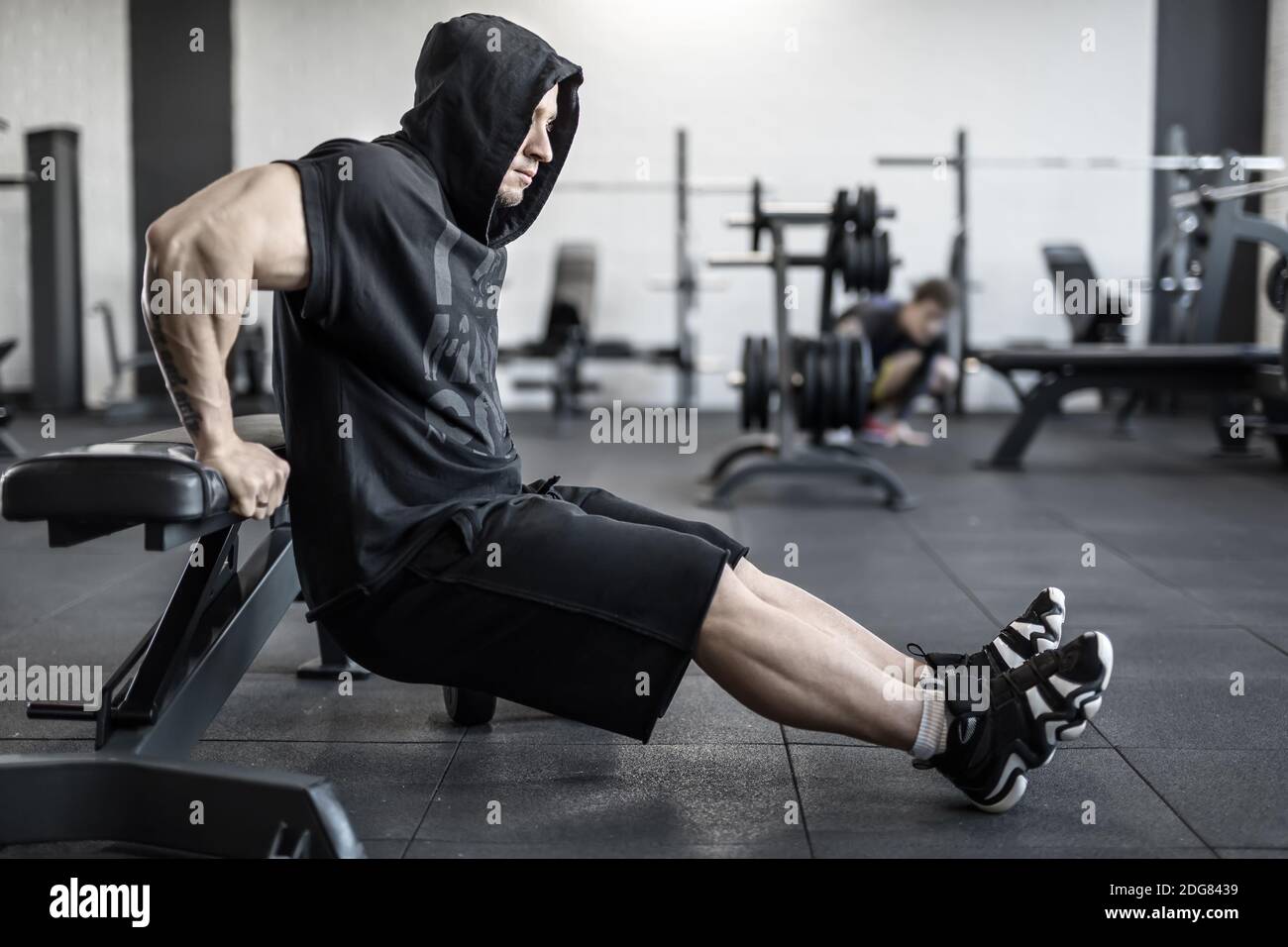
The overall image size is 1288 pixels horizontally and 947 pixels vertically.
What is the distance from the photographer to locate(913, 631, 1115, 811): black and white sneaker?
1.46 metres

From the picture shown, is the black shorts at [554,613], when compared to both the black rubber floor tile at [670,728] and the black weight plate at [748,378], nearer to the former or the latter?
the black rubber floor tile at [670,728]

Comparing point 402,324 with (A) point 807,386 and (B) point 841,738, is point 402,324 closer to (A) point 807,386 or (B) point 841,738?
(B) point 841,738

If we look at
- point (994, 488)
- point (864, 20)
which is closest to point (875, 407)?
point (994, 488)

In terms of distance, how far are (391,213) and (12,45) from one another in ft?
23.8

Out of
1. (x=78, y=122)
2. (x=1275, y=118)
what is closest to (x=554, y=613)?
(x=1275, y=118)

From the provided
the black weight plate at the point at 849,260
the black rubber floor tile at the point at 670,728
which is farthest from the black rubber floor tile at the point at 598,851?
the black weight plate at the point at 849,260

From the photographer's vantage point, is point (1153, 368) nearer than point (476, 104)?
No

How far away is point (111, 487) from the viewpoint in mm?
1288

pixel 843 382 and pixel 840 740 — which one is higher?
pixel 843 382

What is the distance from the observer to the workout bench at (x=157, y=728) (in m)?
1.29

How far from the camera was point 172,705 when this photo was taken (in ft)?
4.72

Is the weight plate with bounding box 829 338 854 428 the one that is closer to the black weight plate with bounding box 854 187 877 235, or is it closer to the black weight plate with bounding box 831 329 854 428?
the black weight plate with bounding box 831 329 854 428

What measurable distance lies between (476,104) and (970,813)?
1.07 metres

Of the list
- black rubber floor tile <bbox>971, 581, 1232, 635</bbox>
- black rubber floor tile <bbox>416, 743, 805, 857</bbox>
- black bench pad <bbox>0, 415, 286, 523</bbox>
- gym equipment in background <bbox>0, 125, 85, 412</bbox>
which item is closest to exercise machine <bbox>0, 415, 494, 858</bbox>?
black bench pad <bbox>0, 415, 286, 523</bbox>
